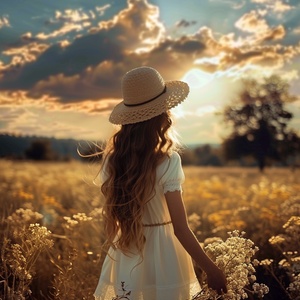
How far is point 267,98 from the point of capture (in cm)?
3897

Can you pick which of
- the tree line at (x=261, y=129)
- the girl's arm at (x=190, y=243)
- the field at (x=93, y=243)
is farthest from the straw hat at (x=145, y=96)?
the tree line at (x=261, y=129)

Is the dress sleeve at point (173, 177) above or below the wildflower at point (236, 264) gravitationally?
above

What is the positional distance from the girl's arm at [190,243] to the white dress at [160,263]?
0.11 meters

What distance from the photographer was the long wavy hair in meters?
3.01

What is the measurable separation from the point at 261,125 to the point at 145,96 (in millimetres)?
35711

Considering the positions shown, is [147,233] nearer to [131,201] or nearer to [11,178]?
[131,201]

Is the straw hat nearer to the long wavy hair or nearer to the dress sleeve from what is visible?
the long wavy hair

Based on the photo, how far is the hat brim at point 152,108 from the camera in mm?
3086

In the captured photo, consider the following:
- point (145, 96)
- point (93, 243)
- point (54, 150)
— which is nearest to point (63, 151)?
point (93, 243)

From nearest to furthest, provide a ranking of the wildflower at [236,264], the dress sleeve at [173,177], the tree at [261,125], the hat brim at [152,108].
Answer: the wildflower at [236,264] → the dress sleeve at [173,177] → the hat brim at [152,108] → the tree at [261,125]

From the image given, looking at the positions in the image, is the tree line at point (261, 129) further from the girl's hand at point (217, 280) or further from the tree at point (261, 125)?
the girl's hand at point (217, 280)

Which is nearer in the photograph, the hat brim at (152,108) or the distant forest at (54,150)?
the hat brim at (152,108)

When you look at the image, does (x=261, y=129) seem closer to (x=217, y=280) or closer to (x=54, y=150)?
(x=54, y=150)

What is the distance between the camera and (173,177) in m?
2.94
